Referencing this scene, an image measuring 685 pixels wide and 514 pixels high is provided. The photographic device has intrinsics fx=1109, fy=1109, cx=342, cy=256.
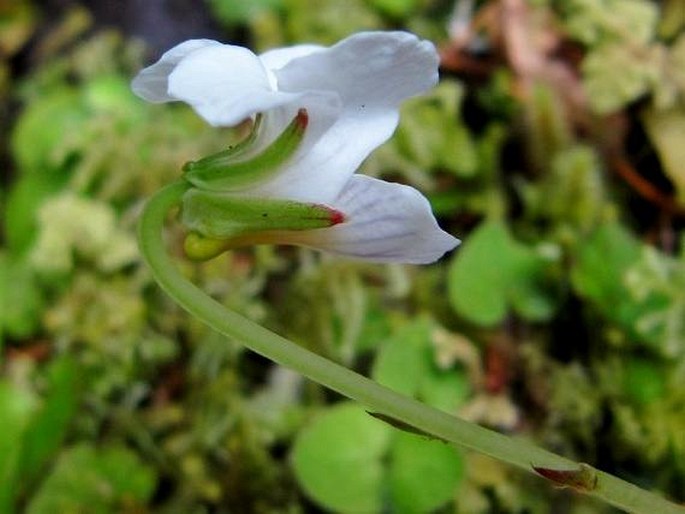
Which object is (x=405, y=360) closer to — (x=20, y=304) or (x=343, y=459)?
(x=343, y=459)

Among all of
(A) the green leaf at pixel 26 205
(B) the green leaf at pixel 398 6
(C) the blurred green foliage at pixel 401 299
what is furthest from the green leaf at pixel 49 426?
(B) the green leaf at pixel 398 6

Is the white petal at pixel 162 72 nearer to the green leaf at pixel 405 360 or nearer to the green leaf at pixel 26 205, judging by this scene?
the green leaf at pixel 405 360

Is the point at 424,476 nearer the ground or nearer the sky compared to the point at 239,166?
nearer the ground

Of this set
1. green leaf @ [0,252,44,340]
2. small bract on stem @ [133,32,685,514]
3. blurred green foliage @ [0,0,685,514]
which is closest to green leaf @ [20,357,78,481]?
blurred green foliage @ [0,0,685,514]

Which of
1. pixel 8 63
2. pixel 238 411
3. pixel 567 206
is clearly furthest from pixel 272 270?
pixel 8 63

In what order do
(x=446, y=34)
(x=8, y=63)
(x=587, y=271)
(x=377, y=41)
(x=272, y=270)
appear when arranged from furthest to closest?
(x=8, y=63) → (x=446, y=34) → (x=272, y=270) → (x=587, y=271) → (x=377, y=41)

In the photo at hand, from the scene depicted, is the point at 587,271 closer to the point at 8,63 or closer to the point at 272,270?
the point at 272,270

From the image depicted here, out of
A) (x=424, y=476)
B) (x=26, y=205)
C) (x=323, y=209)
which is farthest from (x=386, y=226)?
(x=26, y=205)
